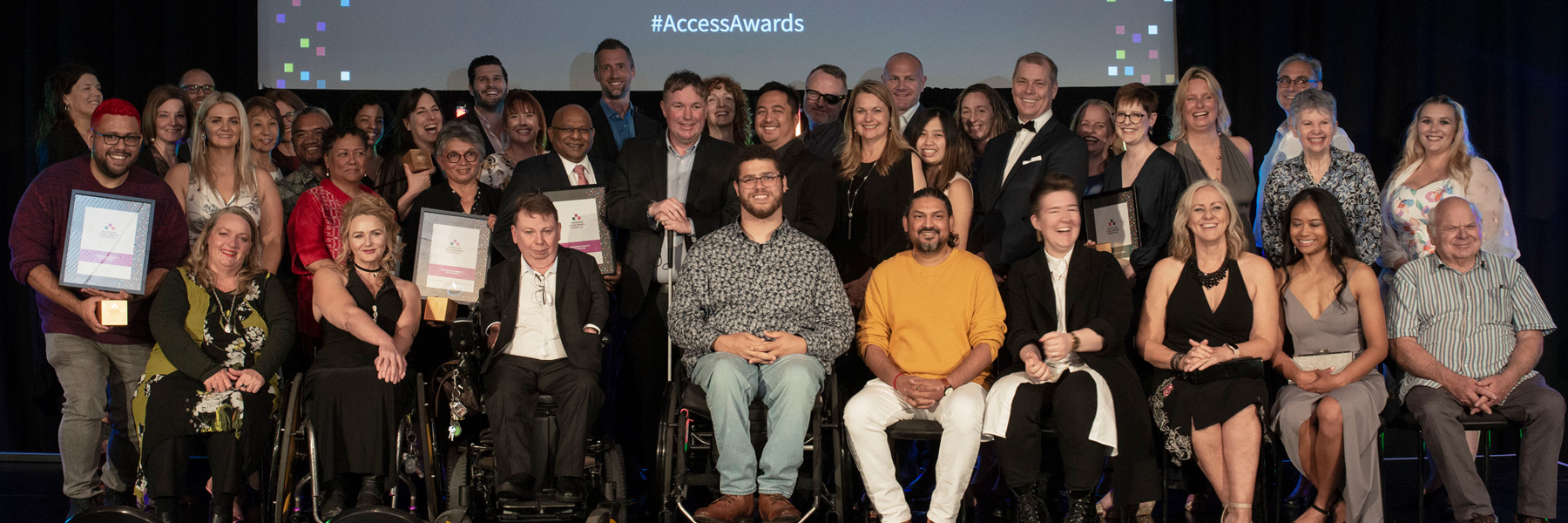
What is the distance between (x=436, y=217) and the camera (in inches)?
172

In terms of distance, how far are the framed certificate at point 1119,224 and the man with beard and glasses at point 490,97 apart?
300cm

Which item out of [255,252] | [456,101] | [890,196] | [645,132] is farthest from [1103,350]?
[456,101]

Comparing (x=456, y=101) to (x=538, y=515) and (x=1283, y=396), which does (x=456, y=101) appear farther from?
(x=1283, y=396)

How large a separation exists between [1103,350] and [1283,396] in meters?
0.71

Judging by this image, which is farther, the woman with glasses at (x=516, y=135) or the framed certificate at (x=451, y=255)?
the woman with glasses at (x=516, y=135)

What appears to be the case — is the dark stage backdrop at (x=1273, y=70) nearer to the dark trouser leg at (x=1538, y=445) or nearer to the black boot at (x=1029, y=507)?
the dark trouser leg at (x=1538, y=445)

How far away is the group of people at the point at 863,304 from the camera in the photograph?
371 centimetres

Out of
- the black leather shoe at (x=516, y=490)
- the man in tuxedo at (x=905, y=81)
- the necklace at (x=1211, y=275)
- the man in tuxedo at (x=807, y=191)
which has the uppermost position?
the man in tuxedo at (x=905, y=81)

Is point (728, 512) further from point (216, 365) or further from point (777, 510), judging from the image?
point (216, 365)

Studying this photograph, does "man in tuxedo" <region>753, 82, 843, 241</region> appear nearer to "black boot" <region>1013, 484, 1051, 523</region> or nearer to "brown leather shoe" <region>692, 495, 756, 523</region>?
"brown leather shoe" <region>692, 495, 756, 523</region>

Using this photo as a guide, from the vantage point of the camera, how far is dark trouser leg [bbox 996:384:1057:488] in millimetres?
3682

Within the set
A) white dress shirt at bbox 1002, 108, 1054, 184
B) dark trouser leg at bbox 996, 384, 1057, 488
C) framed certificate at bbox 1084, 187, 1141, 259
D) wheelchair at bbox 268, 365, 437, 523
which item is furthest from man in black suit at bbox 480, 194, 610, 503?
framed certificate at bbox 1084, 187, 1141, 259

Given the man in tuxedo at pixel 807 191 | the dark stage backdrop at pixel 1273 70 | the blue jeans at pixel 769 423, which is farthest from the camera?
the dark stage backdrop at pixel 1273 70

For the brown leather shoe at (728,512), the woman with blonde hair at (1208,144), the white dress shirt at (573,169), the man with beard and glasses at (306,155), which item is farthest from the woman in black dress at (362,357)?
the woman with blonde hair at (1208,144)
